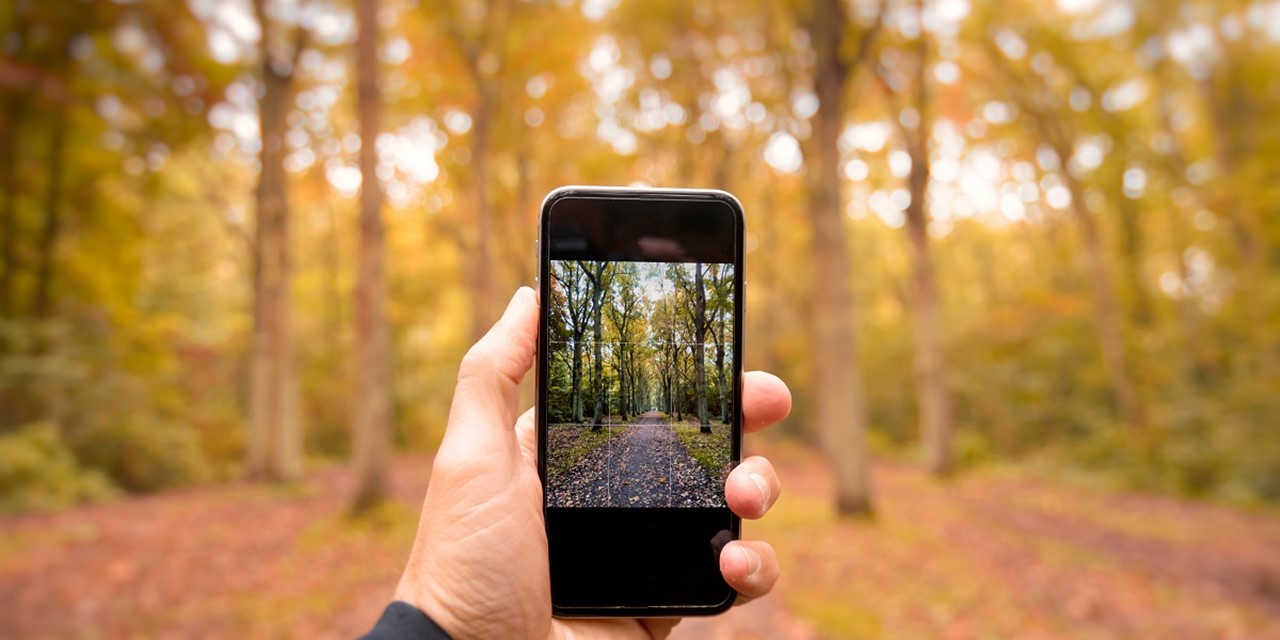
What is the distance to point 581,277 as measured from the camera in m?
2.02

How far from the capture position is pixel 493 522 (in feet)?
6.30

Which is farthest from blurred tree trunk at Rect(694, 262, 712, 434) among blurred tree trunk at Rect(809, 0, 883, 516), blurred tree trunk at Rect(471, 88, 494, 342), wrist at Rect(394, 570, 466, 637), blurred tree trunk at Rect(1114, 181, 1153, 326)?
blurred tree trunk at Rect(1114, 181, 1153, 326)

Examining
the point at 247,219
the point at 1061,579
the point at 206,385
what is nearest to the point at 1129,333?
the point at 1061,579

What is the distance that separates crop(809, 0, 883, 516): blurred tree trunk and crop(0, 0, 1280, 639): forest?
0.05 meters

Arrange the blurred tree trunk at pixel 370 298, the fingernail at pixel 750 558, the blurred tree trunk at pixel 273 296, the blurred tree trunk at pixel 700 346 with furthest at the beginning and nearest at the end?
the blurred tree trunk at pixel 273 296 < the blurred tree trunk at pixel 370 298 < the blurred tree trunk at pixel 700 346 < the fingernail at pixel 750 558

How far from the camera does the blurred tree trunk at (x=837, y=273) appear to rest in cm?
956

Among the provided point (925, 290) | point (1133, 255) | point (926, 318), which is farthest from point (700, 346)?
point (1133, 255)

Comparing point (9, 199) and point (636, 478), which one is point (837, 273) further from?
point (9, 199)

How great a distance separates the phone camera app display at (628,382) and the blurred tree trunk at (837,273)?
788 cm

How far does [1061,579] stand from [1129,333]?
421 inches

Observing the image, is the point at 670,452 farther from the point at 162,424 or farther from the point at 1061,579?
the point at 162,424

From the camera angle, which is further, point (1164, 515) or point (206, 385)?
point (206, 385)

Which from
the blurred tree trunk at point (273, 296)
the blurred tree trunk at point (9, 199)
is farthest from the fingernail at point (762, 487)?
the blurred tree trunk at point (9, 199)

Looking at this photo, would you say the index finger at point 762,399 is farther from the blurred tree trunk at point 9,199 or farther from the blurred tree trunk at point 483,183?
the blurred tree trunk at point 9,199
